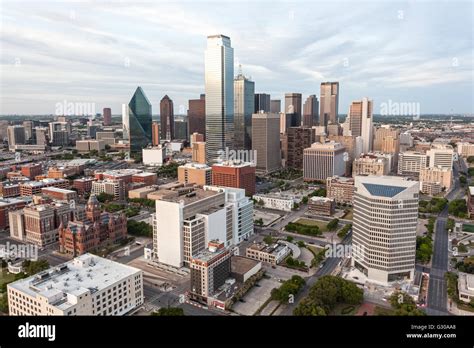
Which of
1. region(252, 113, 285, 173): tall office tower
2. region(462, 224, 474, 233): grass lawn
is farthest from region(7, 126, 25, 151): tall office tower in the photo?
region(462, 224, 474, 233): grass lawn

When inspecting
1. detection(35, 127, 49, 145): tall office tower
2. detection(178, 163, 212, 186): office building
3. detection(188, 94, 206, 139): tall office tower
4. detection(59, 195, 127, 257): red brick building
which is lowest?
detection(59, 195, 127, 257): red brick building

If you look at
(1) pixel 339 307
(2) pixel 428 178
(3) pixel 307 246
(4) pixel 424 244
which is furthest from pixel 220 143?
(1) pixel 339 307

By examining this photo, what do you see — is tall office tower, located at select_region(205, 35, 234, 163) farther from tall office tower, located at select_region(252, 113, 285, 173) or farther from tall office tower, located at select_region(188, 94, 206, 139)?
tall office tower, located at select_region(188, 94, 206, 139)

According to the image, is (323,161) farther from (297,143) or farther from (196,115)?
(196,115)

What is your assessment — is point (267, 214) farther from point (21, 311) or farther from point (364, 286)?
point (21, 311)

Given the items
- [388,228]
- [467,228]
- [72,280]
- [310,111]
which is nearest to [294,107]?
[310,111]
